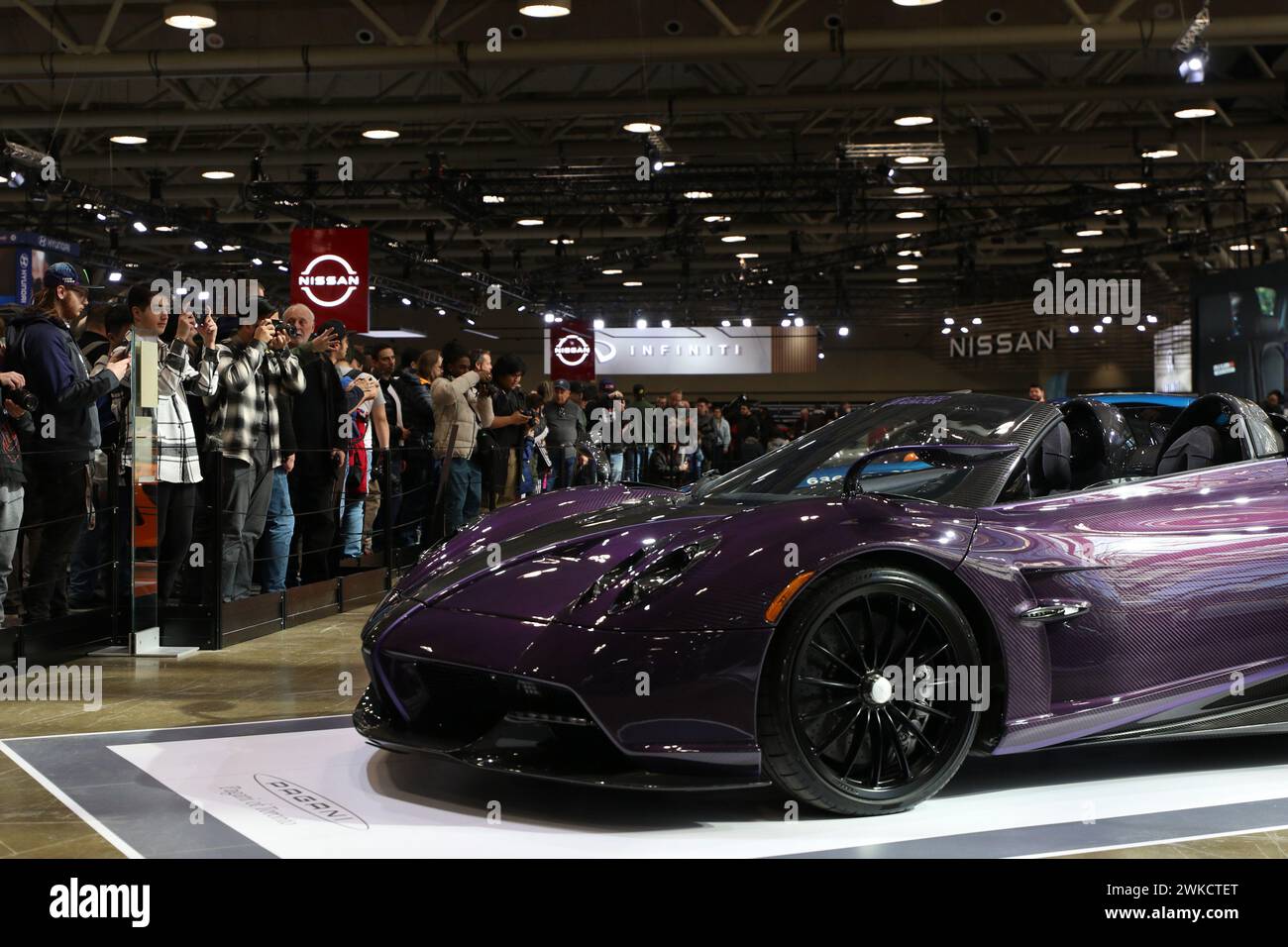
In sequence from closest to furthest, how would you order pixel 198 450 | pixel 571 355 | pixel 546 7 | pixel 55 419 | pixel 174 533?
pixel 55 419 → pixel 174 533 → pixel 198 450 → pixel 546 7 → pixel 571 355

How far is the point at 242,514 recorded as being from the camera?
7090 millimetres

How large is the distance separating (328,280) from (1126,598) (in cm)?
1280

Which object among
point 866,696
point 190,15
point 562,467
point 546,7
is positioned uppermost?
point 190,15

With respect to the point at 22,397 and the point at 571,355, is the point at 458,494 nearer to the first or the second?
the point at 22,397

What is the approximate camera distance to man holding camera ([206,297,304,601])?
7.11 meters

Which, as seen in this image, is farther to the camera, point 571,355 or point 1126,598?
point 571,355

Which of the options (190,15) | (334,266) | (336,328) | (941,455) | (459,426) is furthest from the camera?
(334,266)

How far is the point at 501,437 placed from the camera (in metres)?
11.0

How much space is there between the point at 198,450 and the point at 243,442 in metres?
0.32

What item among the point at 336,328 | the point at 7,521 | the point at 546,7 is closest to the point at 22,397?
the point at 7,521

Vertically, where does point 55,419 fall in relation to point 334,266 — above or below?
below

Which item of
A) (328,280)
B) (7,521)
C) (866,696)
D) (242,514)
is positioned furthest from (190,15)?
(866,696)

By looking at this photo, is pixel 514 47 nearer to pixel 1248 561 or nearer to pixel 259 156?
pixel 259 156
